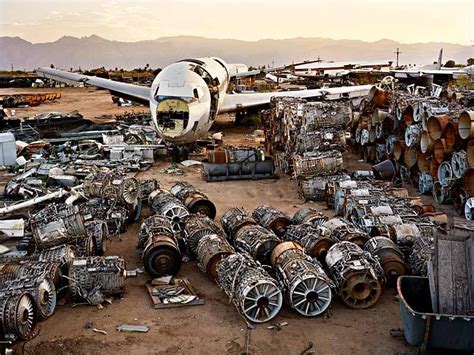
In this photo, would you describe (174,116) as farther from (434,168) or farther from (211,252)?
(211,252)

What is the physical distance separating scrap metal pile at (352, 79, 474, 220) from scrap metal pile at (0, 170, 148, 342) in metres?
10.7

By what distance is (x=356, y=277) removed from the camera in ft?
36.2

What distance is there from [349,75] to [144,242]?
182 feet

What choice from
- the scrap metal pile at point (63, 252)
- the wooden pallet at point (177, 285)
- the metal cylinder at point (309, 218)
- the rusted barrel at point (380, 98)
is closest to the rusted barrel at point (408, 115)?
the rusted barrel at point (380, 98)

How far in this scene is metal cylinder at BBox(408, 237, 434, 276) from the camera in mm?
11680

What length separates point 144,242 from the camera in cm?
1367

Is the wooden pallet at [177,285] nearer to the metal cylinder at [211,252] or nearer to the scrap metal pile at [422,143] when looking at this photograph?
the metal cylinder at [211,252]

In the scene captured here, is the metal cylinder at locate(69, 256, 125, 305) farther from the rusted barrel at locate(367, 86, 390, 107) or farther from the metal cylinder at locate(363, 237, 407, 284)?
the rusted barrel at locate(367, 86, 390, 107)

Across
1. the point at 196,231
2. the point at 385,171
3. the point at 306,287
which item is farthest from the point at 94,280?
the point at 385,171

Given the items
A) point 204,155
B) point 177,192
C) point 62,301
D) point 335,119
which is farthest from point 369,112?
point 62,301

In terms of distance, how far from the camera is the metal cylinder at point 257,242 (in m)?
12.7

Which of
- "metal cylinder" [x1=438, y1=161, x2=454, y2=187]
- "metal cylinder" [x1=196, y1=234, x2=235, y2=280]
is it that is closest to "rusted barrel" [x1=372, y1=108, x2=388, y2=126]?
"metal cylinder" [x1=438, y1=161, x2=454, y2=187]

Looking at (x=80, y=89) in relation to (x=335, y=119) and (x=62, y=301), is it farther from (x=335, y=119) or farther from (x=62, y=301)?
(x=62, y=301)

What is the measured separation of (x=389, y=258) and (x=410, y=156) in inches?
375
